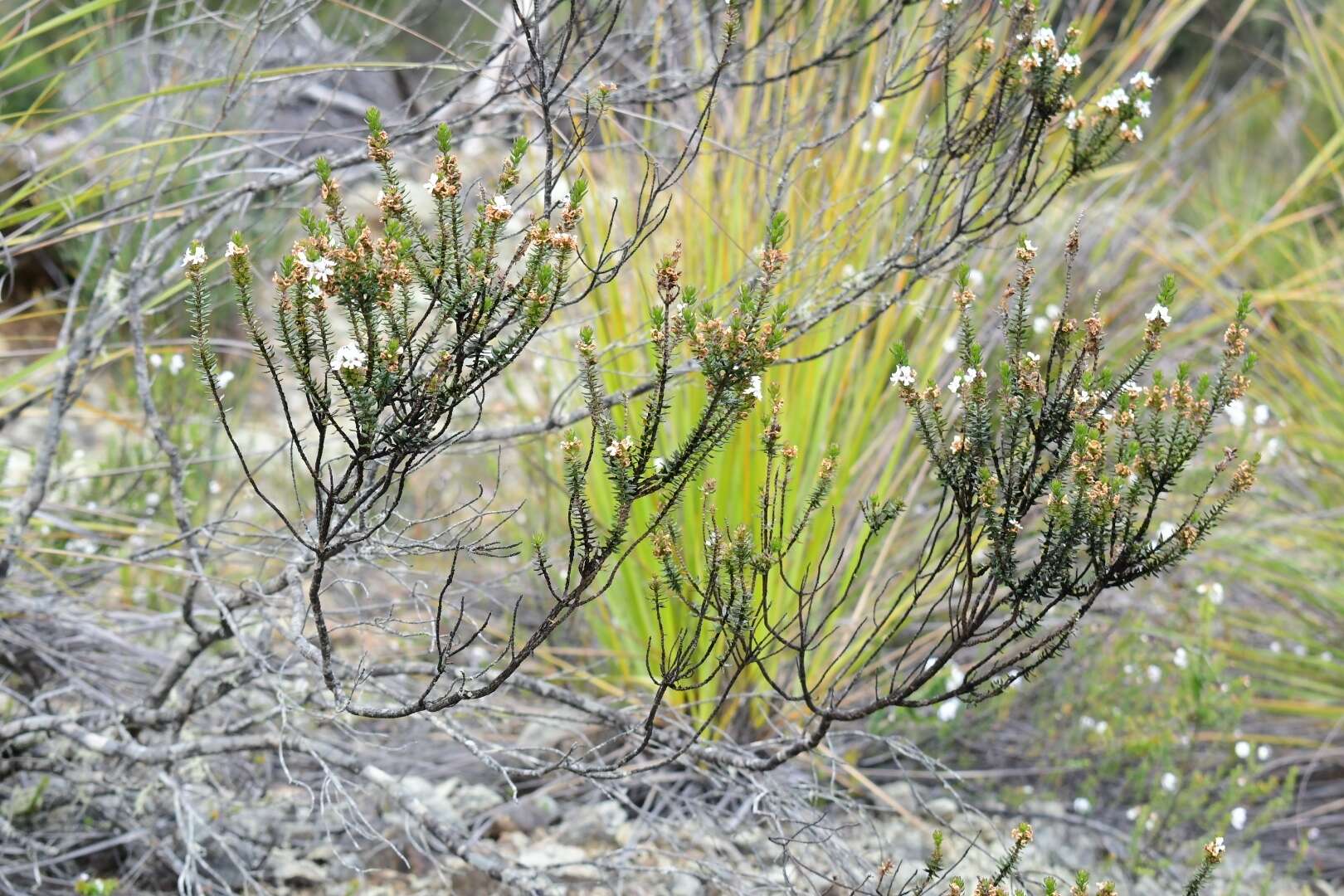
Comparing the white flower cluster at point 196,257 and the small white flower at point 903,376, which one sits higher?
the small white flower at point 903,376

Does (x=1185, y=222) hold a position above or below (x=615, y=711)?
above

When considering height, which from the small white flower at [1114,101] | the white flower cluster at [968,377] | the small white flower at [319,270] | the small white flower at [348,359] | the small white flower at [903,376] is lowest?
the small white flower at [348,359]

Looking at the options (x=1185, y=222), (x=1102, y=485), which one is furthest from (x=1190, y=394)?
(x=1185, y=222)

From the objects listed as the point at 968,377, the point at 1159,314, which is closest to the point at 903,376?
the point at 968,377

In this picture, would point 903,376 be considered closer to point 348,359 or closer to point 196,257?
point 348,359

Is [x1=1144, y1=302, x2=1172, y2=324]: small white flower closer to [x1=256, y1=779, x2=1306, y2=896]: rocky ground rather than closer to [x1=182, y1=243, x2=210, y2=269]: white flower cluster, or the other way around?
[x1=182, y1=243, x2=210, y2=269]: white flower cluster

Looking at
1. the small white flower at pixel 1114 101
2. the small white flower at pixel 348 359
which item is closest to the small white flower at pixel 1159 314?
the small white flower at pixel 1114 101

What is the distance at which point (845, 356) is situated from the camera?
320 centimetres

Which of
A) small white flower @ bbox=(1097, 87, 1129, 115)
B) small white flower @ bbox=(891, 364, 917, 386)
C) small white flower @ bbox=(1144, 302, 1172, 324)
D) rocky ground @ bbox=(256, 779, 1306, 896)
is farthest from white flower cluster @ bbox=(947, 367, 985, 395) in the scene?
rocky ground @ bbox=(256, 779, 1306, 896)

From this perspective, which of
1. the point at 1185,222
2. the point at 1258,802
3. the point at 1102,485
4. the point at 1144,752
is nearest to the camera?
the point at 1102,485

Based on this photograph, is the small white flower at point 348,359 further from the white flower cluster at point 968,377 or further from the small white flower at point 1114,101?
the small white flower at point 1114,101

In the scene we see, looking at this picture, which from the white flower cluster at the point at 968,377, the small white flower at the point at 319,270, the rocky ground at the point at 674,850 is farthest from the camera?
the rocky ground at the point at 674,850

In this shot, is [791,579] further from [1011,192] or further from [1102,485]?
[1102,485]

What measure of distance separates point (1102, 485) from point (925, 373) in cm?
170
